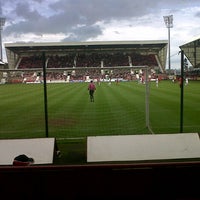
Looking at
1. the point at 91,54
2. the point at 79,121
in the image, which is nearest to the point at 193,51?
the point at 91,54

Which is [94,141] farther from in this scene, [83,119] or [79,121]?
[83,119]

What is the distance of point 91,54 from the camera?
332ft

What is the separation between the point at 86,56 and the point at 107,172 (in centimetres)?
9624

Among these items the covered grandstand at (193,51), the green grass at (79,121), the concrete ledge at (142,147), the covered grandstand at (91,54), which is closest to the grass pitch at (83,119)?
the green grass at (79,121)

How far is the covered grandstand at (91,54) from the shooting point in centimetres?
9512

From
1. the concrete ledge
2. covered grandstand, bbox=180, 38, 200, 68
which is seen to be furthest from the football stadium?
covered grandstand, bbox=180, 38, 200, 68

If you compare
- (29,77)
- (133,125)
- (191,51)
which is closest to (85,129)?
(133,125)

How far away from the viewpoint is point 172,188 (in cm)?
554

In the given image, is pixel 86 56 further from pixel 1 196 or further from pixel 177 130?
pixel 1 196

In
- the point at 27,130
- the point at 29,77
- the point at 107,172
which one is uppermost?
the point at 29,77

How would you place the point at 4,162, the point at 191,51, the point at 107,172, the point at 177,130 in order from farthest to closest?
the point at 191,51
the point at 177,130
the point at 4,162
the point at 107,172

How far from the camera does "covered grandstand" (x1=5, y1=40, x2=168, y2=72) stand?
3745 inches

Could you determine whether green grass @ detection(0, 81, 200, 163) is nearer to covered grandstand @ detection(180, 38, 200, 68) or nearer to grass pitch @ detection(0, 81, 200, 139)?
grass pitch @ detection(0, 81, 200, 139)

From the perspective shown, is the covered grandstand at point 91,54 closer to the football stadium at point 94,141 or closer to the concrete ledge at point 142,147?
the football stadium at point 94,141
